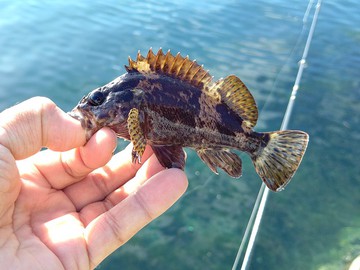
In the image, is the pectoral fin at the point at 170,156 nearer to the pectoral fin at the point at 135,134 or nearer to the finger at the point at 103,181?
the pectoral fin at the point at 135,134

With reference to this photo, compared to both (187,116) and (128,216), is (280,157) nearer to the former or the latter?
(187,116)

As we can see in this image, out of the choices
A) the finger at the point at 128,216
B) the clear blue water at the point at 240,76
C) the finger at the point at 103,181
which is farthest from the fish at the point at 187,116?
the clear blue water at the point at 240,76

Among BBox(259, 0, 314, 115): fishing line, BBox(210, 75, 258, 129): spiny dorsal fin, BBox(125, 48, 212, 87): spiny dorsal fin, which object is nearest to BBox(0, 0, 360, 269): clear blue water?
BBox(259, 0, 314, 115): fishing line

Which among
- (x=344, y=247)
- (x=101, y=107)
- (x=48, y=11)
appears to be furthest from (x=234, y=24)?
(x=101, y=107)

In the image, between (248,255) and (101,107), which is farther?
(248,255)

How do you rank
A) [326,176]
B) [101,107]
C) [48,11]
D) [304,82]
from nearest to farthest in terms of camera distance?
[101,107] → [326,176] → [304,82] → [48,11]

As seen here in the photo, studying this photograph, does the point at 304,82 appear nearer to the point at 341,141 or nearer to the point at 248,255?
the point at 341,141

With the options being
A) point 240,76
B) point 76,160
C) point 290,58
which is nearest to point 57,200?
point 76,160
